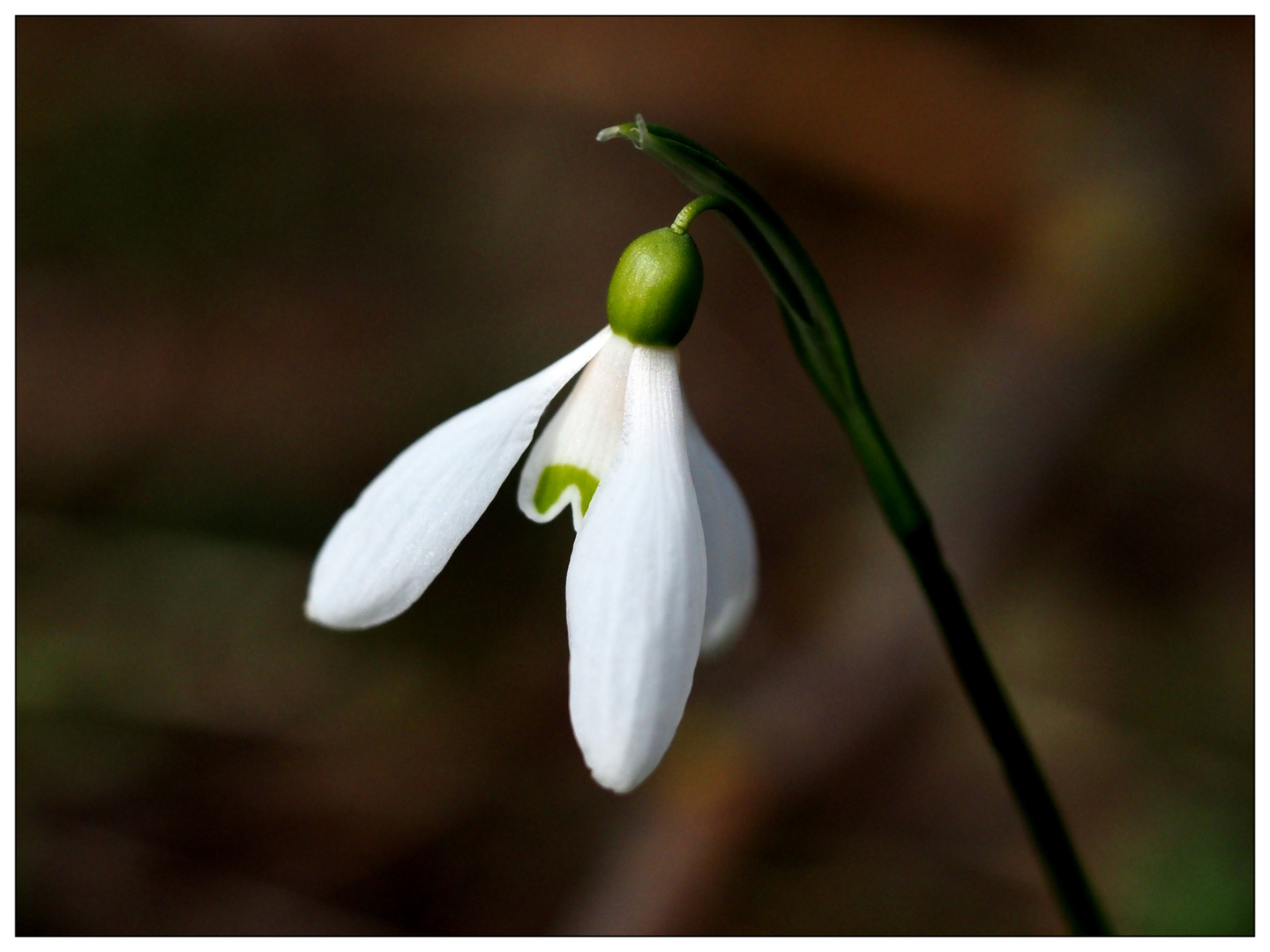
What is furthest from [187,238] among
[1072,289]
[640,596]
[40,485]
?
[640,596]

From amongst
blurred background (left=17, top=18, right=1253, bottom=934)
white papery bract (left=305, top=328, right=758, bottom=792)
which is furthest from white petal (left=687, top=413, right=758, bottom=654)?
blurred background (left=17, top=18, right=1253, bottom=934)

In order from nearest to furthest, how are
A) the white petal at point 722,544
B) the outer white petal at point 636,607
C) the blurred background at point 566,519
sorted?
the outer white petal at point 636,607 < the white petal at point 722,544 < the blurred background at point 566,519

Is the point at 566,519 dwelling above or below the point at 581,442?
below

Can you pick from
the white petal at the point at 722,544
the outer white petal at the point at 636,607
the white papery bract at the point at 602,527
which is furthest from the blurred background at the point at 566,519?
the outer white petal at the point at 636,607

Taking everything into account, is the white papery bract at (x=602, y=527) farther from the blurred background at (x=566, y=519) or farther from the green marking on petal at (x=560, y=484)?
the blurred background at (x=566, y=519)

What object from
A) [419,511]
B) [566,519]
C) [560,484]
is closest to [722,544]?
[560,484]

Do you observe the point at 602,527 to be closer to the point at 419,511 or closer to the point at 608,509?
the point at 608,509

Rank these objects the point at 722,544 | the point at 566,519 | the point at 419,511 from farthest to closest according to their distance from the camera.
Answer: the point at 566,519 → the point at 722,544 → the point at 419,511
